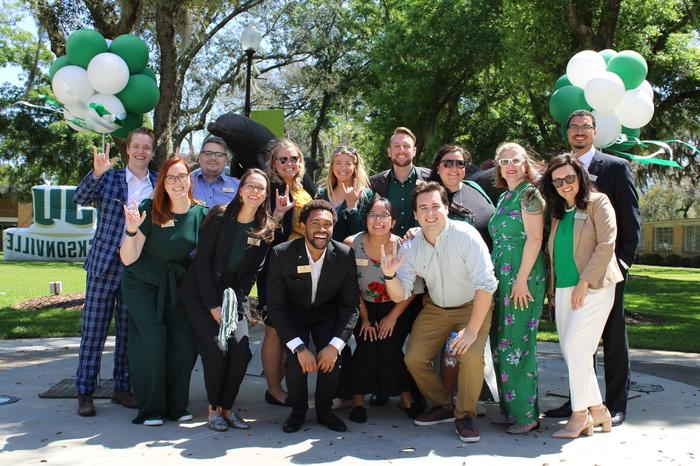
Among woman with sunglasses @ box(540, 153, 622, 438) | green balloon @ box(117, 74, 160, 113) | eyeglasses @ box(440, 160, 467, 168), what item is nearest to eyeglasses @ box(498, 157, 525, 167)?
woman with sunglasses @ box(540, 153, 622, 438)

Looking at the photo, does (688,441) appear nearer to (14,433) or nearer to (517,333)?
(517,333)

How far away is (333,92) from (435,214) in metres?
19.3

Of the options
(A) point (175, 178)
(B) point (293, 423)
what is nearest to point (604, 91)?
(A) point (175, 178)

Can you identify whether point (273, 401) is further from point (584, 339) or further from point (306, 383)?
point (584, 339)

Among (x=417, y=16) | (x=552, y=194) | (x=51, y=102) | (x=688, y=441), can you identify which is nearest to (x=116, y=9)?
(x=51, y=102)

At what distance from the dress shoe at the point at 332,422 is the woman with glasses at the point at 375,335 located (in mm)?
260

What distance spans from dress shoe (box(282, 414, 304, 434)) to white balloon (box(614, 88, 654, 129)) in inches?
140

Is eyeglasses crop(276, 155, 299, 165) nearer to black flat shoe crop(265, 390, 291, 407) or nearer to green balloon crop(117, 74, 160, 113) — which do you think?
green balloon crop(117, 74, 160, 113)

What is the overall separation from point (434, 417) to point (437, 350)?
469mm

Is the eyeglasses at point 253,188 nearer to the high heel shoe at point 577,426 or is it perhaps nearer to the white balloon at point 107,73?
the white balloon at point 107,73

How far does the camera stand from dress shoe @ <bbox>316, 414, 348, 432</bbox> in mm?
4516

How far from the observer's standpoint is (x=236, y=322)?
4.58 meters

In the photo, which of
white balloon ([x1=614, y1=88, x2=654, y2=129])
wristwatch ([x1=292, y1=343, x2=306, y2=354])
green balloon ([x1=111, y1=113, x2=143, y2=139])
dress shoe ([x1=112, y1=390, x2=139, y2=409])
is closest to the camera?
wristwatch ([x1=292, y1=343, x2=306, y2=354])

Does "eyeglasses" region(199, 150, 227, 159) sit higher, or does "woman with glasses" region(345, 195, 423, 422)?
"eyeglasses" region(199, 150, 227, 159)
